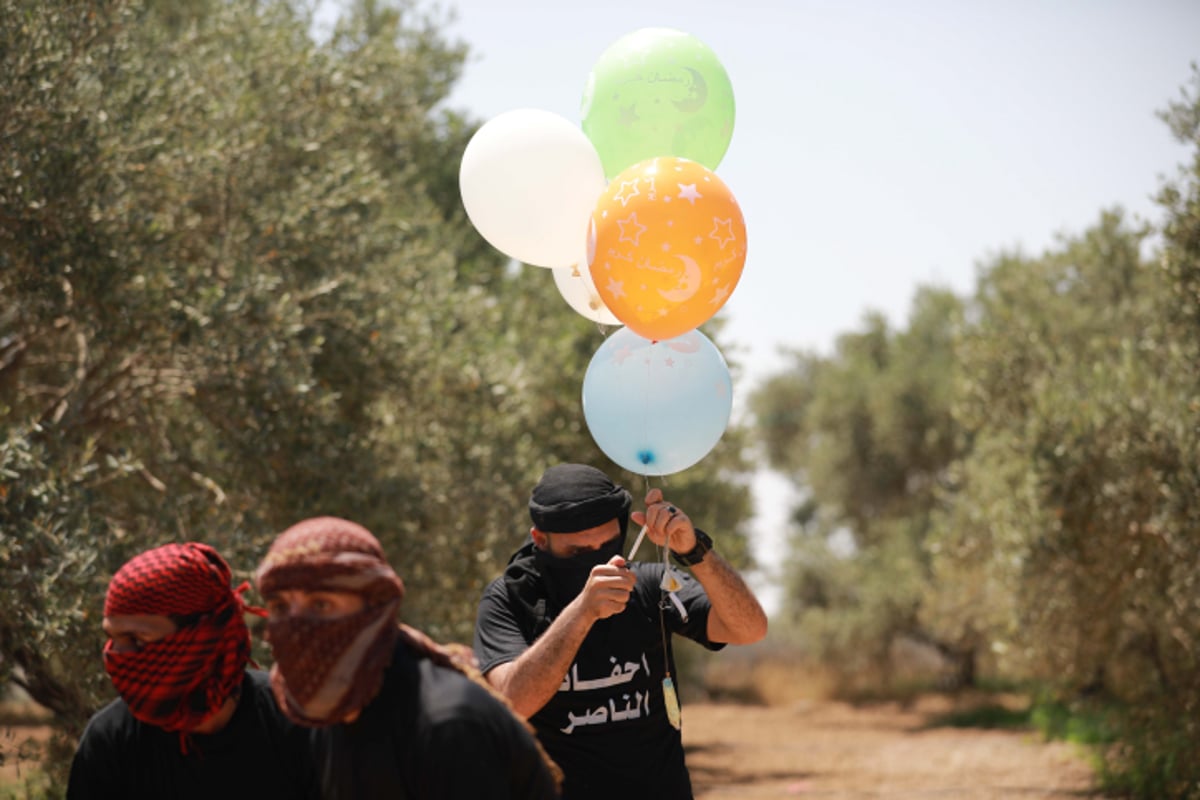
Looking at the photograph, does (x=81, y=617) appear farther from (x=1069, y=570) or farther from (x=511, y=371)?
(x=1069, y=570)

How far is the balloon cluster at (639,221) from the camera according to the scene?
14.4ft

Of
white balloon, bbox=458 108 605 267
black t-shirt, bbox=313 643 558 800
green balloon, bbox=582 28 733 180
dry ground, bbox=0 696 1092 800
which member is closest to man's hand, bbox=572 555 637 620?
black t-shirt, bbox=313 643 558 800

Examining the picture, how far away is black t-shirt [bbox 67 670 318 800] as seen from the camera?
2.52 meters

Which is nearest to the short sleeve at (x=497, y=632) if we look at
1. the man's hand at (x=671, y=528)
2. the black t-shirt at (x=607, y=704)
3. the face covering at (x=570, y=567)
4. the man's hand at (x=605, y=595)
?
the black t-shirt at (x=607, y=704)

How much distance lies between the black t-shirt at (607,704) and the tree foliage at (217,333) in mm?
3763

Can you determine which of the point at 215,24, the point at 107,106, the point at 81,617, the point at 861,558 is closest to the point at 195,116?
the point at 107,106

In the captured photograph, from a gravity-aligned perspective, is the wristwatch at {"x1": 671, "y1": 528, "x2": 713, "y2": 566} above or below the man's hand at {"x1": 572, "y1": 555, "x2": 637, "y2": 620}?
above

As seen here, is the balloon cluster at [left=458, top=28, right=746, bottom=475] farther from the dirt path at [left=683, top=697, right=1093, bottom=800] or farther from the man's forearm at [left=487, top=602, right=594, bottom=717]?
the dirt path at [left=683, top=697, right=1093, bottom=800]

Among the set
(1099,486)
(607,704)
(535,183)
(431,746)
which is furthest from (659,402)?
(1099,486)

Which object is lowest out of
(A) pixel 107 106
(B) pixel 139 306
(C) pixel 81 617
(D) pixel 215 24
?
(C) pixel 81 617

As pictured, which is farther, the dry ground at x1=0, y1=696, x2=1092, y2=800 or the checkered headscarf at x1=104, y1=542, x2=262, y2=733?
the dry ground at x1=0, y1=696, x2=1092, y2=800

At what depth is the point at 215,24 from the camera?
11062 millimetres

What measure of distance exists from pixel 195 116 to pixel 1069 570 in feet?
29.7

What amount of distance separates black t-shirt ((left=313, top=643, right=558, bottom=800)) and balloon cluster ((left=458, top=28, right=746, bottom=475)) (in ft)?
7.54
